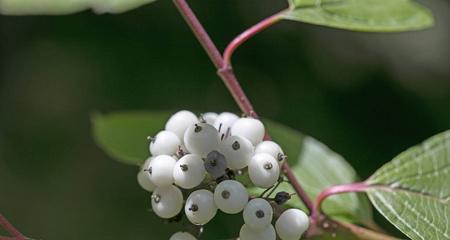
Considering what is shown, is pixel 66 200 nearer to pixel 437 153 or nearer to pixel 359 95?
pixel 359 95

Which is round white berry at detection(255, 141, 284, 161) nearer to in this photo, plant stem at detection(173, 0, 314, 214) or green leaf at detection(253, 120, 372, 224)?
plant stem at detection(173, 0, 314, 214)

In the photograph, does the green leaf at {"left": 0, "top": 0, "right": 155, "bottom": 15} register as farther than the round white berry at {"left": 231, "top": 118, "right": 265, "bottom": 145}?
Yes

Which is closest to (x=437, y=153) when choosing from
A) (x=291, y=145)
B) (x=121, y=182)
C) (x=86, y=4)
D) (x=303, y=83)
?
(x=291, y=145)

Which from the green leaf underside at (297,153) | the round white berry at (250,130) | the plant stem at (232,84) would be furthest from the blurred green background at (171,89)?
the round white berry at (250,130)

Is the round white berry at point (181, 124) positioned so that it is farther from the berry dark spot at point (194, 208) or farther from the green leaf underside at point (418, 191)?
the green leaf underside at point (418, 191)

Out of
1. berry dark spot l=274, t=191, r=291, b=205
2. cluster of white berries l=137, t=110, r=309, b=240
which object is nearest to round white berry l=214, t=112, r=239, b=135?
cluster of white berries l=137, t=110, r=309, b=240

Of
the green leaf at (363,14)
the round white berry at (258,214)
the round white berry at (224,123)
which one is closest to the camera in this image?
the round white berry at (258,214)
